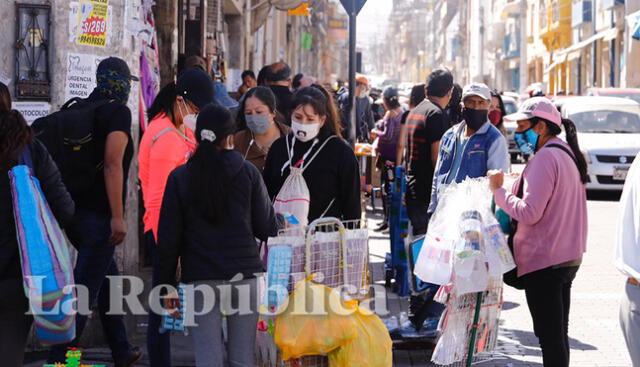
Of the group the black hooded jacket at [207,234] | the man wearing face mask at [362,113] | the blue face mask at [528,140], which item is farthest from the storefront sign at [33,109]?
the man wearing face mask at [362,113]

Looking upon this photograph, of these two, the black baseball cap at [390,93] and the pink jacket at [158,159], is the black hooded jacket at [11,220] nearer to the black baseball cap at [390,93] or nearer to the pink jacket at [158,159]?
the pink jacket at [158,159]

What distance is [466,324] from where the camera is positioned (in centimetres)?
609

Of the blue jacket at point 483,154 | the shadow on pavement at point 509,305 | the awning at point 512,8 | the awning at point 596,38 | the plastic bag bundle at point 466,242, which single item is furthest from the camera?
the awning at point 512,8

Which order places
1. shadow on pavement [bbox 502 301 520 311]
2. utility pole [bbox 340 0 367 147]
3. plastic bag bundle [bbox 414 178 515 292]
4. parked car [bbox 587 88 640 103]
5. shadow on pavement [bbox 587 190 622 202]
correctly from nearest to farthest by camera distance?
plastic bag bundle [bbox 414 178 515 292]
utility pole [bbox 340 0 367 147]
shadow on pavement [bbox 502 301 520 311]
shadow on pavement [bbox 587 190 622 202]
parked car [bbox 587 88 640 103]

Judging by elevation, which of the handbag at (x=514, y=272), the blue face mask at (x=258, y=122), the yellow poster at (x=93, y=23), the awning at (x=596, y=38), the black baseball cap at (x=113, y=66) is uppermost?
the awning at (x=596, y=38)

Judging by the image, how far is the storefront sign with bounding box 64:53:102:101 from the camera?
7.42m

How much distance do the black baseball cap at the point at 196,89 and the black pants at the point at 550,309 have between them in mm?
2219

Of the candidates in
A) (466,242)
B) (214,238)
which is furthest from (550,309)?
(214,238)

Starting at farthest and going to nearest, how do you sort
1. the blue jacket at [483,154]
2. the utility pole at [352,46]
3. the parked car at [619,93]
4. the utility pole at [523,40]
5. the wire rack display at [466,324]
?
the utility pole at [523,40], the parked car at [619,93], the utility pole at [352,46], the blue jacket at [483,154], the wire rack display at [466,324]

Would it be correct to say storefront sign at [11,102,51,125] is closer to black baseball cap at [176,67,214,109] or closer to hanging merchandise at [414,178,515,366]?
black baseball cap at [176,67,214,109]

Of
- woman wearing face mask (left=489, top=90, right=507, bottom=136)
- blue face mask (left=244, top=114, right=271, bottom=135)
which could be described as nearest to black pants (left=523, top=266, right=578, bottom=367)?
blue face mask (left=244, top=114, right=271, bottom=135)

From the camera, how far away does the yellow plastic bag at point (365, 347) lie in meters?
5.43

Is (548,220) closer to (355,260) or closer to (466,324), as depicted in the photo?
(466,324)

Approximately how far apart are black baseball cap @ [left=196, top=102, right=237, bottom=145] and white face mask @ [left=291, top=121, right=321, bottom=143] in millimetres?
1271
